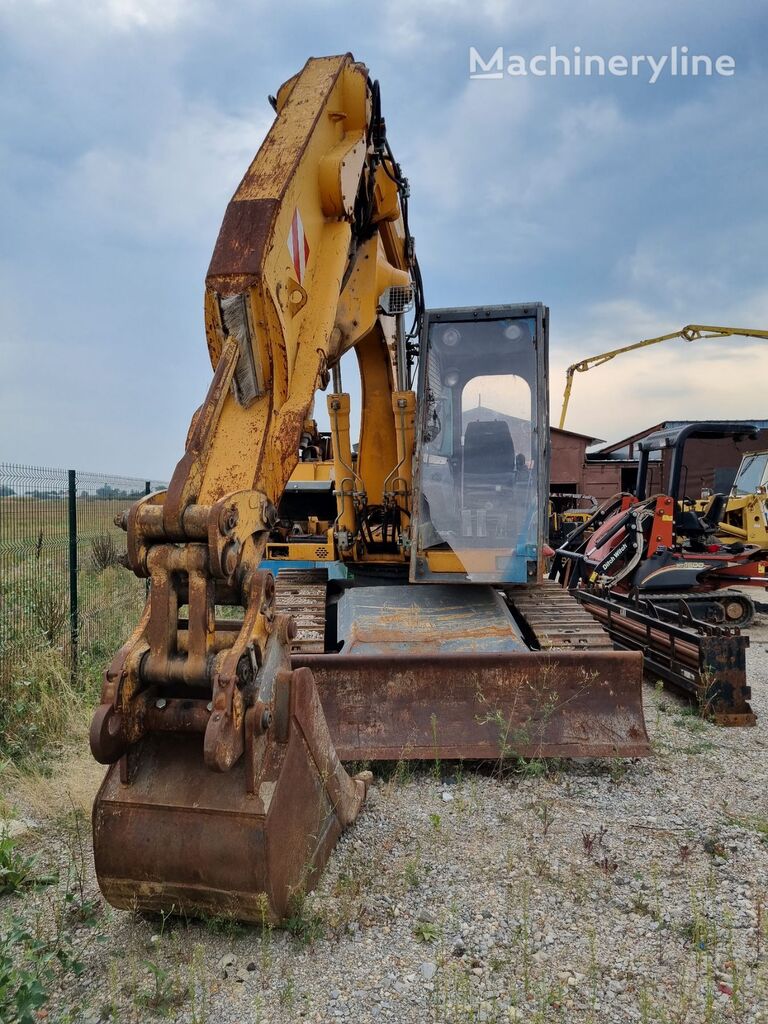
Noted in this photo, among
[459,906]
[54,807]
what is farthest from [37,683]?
[459,906]

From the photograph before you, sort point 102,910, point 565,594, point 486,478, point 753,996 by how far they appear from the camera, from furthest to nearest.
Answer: point 565,594 < point 486,478 < point 102,910 < point 753,996

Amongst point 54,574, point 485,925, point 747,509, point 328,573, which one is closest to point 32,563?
point 54,574

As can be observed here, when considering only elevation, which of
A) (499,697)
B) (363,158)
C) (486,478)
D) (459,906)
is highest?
(363,158)

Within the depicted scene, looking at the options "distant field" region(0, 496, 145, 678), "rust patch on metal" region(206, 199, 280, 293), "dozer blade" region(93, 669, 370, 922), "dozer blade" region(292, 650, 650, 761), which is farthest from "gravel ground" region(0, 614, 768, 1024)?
"rust patch on metal" region(206, 199, 280, 293)

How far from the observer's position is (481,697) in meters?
3.95

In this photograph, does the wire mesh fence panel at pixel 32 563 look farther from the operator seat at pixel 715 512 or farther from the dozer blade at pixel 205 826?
the operator seat at pixel 715 512

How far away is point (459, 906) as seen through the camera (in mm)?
2686

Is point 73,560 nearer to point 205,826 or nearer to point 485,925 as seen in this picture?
point 205,826

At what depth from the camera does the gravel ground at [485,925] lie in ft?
7.14

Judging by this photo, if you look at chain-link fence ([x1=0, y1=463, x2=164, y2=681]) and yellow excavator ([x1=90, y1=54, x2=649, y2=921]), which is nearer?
yellow excavator ([x1=90, y1=54, x2=649, y2=921])

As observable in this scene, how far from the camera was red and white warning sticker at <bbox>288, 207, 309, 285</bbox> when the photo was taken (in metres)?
3.01

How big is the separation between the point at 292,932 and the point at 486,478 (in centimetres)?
315

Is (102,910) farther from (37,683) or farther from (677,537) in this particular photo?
(677,537)

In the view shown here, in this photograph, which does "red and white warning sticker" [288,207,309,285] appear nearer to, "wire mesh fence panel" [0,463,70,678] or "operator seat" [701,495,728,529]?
"wire mesh fence panel" [0,463,70,678]
